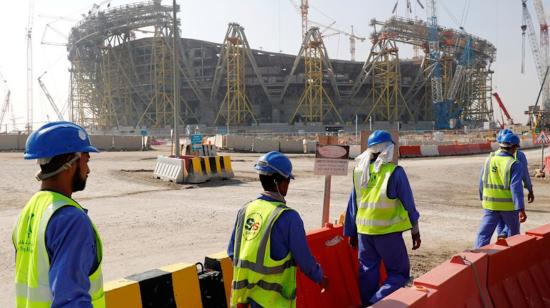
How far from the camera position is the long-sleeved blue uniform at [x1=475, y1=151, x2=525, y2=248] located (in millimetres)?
5625

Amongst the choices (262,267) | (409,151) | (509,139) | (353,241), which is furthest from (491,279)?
(409,151)

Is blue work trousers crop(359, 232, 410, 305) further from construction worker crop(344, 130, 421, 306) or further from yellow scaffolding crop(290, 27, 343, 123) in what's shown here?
yellow scaffolding crop(290, 27, 343, 123)

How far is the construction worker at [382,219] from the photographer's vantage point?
4238mm

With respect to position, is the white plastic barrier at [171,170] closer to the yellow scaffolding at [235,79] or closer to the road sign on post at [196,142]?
the road sign on post at [196,142]

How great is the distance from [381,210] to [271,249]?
1.74 meters

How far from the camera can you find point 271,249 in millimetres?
2889

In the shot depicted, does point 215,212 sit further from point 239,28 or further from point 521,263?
point 239,28

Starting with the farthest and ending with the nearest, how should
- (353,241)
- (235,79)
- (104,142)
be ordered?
(235,79)
(104,142)
(353,241)

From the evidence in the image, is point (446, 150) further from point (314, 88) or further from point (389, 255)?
point (314, 88)

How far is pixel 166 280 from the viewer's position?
355 cm

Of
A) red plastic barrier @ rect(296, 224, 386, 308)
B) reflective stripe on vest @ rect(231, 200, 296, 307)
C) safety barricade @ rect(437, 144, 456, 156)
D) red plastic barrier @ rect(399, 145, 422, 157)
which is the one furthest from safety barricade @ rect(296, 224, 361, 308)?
safety barricade @ rect(437, 144, 456, 156)

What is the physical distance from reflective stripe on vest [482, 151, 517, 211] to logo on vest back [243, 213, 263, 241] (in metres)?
4.25

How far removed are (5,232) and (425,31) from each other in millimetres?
74558

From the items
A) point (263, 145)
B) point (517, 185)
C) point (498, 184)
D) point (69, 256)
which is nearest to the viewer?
point (69, 256)
